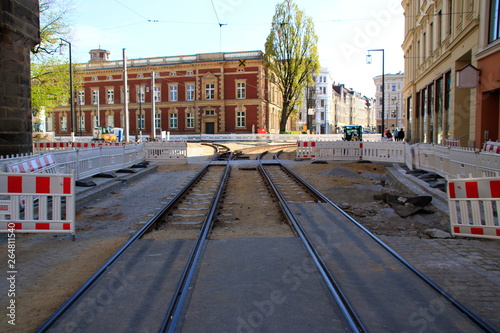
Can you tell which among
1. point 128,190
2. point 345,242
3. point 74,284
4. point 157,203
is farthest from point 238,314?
point 128,190

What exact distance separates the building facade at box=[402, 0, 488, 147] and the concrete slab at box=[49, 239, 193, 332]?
16301mm

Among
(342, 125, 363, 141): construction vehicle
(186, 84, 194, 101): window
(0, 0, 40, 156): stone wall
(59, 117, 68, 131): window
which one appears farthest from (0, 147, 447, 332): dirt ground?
(59, 117, 68, 131): window

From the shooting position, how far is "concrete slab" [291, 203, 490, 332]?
12.4 ft

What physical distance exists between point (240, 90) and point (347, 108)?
76.0 m

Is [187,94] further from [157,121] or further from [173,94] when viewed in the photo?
[157,121]

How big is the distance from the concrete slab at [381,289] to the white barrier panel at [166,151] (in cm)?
1692

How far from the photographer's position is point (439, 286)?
15.3 ft

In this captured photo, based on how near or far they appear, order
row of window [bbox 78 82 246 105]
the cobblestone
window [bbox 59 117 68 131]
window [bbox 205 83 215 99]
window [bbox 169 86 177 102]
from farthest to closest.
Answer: window [bbox 59 117 68 131] < window [bbox 169 86 177 102] < window [bbox 205 83 215 99] < row of window [bbox 78 82 246 105] < the cobblestone

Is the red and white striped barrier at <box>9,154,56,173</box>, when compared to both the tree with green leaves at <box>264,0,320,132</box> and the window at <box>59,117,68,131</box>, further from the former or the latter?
the window at <box>59,117,68,131</box>

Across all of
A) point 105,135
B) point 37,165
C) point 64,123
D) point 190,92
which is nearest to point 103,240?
point 37,165

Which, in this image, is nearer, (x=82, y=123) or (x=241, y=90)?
(x=241, y=90)

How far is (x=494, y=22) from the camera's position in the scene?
53.7 feet

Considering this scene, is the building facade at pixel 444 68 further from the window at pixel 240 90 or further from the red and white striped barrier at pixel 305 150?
the window at pixel 240 90

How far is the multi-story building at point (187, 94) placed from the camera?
2499 inches
